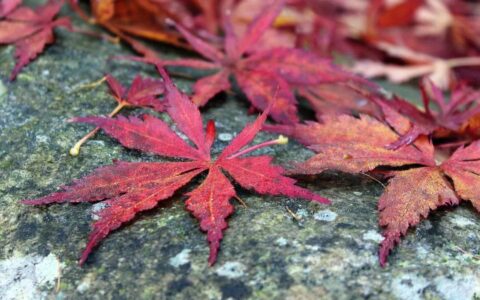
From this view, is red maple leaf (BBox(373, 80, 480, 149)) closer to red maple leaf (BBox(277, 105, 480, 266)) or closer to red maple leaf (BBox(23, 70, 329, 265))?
red maple leaf (BBox(277, 105, 480, 266))

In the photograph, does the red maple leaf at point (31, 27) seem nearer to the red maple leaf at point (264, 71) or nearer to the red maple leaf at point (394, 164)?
the red maple leaf at point (264, 71)

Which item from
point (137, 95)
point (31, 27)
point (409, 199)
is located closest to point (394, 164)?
point (409, 199)

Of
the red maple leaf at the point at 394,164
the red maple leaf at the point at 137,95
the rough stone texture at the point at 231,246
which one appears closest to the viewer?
the rough stone texture at the point at 231,246

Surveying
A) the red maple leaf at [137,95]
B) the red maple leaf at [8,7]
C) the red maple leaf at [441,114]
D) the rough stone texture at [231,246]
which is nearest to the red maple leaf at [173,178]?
the rough stone texture at [231,246]

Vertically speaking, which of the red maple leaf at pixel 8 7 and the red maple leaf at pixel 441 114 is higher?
the red maple leaf at pixel 8 7

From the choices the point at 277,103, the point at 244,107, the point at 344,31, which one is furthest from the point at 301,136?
the point at 344,31

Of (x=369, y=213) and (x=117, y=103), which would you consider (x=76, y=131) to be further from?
(x=369, y=213)

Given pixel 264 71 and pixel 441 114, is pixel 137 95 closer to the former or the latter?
pixel 264 71
